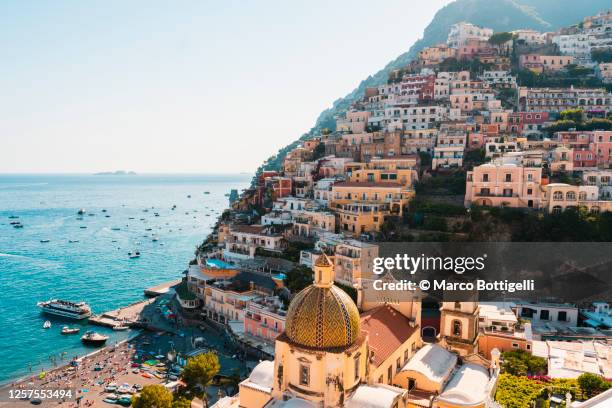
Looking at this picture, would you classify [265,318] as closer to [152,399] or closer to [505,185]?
[152,399]

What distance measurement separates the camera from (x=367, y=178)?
61.5 metres

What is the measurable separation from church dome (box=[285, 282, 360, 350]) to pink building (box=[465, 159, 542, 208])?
1446 inches

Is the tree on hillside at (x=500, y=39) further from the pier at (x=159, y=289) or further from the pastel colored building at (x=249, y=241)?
the pier at (x=159, y=289)

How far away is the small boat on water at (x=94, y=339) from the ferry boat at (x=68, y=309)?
6594 millimetres

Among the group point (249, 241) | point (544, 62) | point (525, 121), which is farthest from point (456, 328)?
point (544, 62)

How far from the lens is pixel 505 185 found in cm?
5209

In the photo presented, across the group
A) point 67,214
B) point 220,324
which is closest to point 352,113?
point 220,324

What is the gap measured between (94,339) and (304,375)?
118 feet

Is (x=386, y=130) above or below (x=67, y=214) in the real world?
above

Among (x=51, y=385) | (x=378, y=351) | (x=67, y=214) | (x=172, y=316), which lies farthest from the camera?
(x=67, y=214)

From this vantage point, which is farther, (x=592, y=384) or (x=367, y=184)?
(x=367, y=184)

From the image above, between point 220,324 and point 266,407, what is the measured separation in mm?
30992

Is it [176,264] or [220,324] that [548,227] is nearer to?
[220,324]

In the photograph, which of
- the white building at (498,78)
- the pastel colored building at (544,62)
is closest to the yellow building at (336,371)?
the white building at (498,78)
